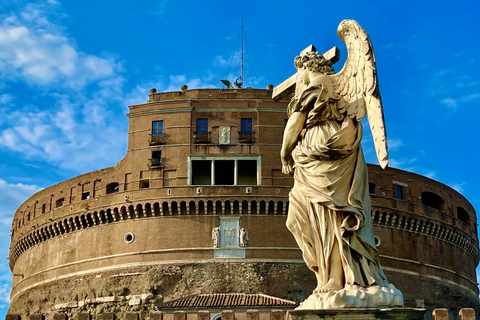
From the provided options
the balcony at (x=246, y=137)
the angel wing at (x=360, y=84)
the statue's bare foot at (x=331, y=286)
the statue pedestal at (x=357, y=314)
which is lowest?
the statue pedestal at (x=357, y=314)

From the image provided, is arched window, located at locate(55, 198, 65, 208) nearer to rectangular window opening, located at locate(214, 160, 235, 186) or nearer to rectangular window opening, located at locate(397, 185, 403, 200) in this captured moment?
rectangular window opening, located at locate(214, 160, 235, 186)

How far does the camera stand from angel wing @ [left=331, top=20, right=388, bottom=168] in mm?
4957

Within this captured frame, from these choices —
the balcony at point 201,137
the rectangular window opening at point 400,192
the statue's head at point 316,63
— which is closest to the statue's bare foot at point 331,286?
the statue's head at point 316,63

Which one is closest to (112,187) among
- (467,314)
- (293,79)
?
(467,314)

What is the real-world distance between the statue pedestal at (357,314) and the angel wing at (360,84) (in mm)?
943

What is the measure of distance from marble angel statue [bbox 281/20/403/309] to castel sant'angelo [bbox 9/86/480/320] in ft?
91.0

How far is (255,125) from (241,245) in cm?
624

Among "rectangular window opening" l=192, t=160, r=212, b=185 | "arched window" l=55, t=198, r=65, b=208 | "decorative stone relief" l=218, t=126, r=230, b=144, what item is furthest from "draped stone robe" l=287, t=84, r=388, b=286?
"arched window" l=55, t=198, r=65, b=208

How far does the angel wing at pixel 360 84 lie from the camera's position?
4.96 metres

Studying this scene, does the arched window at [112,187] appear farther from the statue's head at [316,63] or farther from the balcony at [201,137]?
the statue's head at [316,63]

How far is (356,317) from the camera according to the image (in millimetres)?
4617

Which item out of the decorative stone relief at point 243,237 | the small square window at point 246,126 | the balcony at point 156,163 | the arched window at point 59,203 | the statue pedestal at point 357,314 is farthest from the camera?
the arched window at point 59,203

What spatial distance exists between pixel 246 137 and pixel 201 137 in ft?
7.52

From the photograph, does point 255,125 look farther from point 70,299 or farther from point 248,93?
point 70,299
